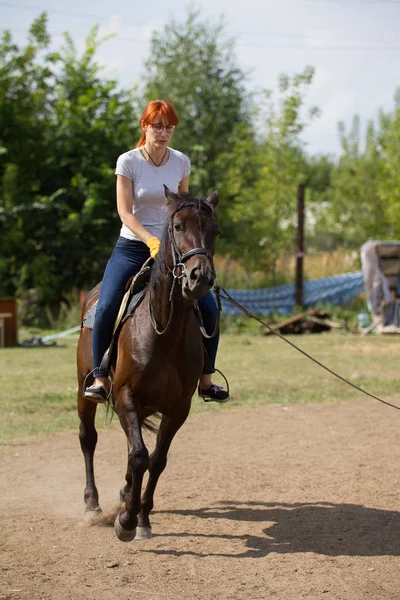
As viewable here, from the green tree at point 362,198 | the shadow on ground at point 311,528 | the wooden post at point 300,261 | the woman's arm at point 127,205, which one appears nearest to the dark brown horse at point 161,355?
the woman's arm at point 127,205

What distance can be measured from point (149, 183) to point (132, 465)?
76.9 inches

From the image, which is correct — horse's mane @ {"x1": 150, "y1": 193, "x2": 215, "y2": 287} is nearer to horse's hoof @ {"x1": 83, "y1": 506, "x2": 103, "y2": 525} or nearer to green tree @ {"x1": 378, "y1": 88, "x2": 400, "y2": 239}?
horse's hoof @ {"x1": 83, "y1": 506, "x2": 103, "y2": 525}

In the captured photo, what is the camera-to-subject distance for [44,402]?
11.3m

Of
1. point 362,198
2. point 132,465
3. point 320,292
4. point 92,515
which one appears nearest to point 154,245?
point 132,465

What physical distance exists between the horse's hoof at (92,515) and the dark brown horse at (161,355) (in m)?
0.45

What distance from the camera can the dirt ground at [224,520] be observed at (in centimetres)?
465

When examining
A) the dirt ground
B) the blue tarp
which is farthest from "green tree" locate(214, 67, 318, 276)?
the dirt ground

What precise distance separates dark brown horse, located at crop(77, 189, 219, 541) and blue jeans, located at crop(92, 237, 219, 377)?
20 centimetres

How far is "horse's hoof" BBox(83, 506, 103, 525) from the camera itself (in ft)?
19.6

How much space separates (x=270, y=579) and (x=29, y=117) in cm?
2284

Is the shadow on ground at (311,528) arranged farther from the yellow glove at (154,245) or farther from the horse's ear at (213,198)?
the horse's ear at (213,198)

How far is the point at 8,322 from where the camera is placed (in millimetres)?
18719

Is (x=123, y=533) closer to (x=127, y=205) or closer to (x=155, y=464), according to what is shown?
(x=155, y=464)

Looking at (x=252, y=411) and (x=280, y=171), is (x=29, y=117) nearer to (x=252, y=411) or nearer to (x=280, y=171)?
(x=280, y=171)
